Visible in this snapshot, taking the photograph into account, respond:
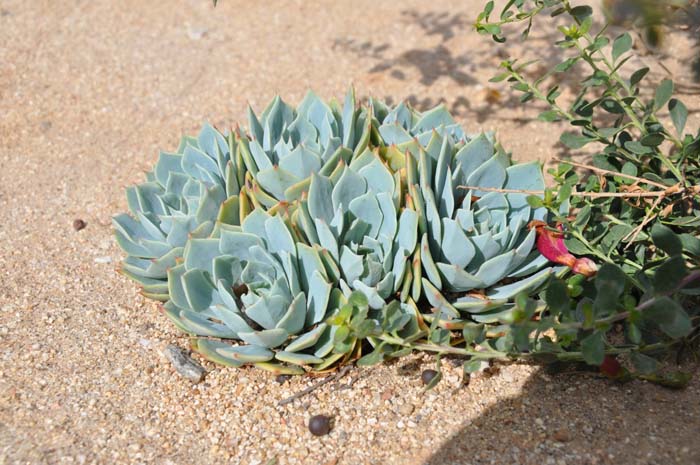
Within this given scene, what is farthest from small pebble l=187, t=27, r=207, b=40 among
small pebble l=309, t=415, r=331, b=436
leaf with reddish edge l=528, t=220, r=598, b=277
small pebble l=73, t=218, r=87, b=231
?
small pebble l=309, t=415, r=331, b=436

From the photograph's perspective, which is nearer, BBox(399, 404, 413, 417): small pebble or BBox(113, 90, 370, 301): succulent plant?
BBox(399, 404, 413, 417): small pebble

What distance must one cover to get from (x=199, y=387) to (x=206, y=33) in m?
2.97

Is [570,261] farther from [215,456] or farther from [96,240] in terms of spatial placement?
[96,240]

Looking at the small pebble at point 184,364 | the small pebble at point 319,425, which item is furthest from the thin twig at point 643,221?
the small pebble at point 184,364

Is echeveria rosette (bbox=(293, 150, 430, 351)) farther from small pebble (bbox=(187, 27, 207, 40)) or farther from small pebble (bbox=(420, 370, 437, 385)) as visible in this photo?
small pebble (bbox=(187, 27, 207, 40))

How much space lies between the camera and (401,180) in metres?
2.57

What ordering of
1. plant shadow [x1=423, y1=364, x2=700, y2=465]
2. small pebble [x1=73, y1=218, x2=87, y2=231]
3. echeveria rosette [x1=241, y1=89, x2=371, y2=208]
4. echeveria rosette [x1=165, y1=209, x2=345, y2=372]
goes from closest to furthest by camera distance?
plant shadow [x1=423, y1=364, x2=700, y2=465] → echeveria rosette [x1=165, y1=209, x2=345, y2=372] → echeveria rosette [x1=241, y1=89, x2=371, y2=208] → small pebble [x1=73, y1=218, x2=87, y2=231]

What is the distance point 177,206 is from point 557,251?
1355 millimetres

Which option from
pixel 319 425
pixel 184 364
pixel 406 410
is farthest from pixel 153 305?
pixel 406 410

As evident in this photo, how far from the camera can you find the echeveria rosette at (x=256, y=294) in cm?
233

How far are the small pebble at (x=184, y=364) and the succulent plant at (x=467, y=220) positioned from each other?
81 centimetres

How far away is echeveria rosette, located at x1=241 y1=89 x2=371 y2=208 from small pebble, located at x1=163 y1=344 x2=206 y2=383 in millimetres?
623

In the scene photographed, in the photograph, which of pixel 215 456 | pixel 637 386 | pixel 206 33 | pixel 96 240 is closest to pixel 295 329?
pixel 215 456

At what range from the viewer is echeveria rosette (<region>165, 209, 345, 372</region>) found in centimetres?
233
